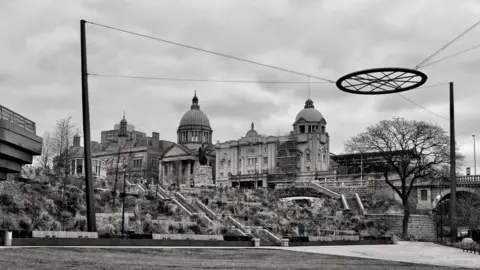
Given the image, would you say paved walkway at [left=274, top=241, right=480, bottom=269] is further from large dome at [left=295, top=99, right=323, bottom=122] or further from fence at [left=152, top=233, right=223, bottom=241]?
large dome at [left=295, top=99, right=323, bottom=122]

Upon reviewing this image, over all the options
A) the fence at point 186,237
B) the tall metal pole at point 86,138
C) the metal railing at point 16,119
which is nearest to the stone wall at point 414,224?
the fence at point 186,237

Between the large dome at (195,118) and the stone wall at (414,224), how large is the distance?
117512 millimetres

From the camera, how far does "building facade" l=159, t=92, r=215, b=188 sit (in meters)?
159

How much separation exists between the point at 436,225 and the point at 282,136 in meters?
72.8

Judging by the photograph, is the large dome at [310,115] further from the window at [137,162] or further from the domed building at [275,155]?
the window at [137,162]

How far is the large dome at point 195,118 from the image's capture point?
190m

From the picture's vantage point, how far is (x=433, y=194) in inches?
3369

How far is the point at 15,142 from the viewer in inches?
1041

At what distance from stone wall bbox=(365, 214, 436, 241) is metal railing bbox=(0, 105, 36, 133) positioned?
2101 inches

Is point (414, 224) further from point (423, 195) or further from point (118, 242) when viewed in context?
point (118, 242)

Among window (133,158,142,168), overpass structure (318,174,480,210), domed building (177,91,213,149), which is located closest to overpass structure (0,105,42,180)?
overpass structure (318,174,480,210)

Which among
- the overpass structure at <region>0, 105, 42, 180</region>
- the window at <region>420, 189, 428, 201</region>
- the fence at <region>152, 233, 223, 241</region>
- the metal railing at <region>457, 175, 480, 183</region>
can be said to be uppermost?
the overpass structure at <region>0, 105, 42, 180</region>

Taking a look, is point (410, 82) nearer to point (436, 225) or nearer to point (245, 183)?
point (436, 225)

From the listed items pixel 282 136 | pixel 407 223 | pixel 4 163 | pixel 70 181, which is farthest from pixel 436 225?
pixel 282 136
